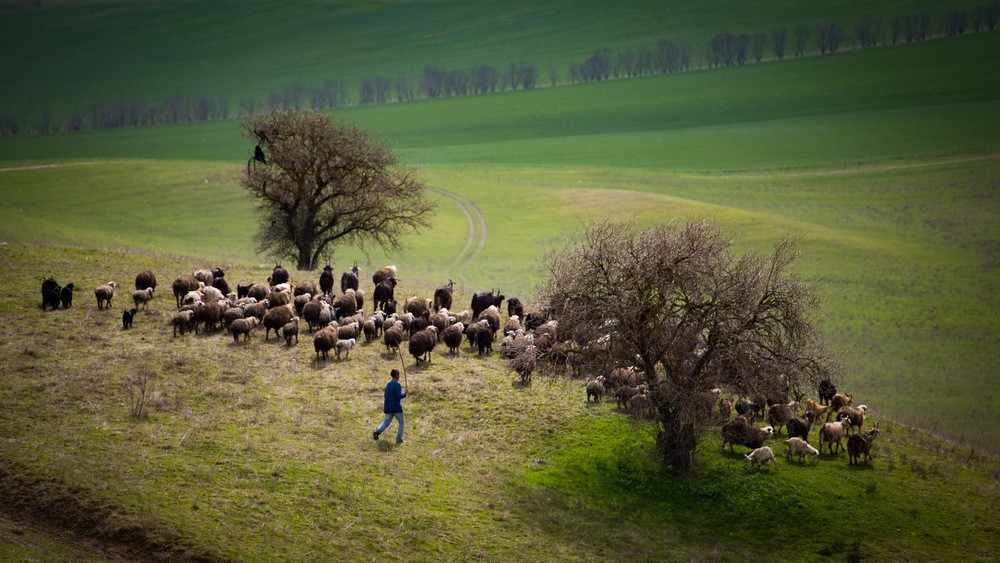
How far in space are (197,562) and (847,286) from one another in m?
44.5

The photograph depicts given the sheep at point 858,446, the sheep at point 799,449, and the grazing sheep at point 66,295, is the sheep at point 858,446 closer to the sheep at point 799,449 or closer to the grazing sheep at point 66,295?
the sheep at point 799,449

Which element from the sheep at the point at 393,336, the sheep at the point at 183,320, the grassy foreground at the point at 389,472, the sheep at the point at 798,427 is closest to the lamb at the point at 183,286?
the sheep at the point at 183,320

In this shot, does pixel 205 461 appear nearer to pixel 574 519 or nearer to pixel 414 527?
pixel 414 527

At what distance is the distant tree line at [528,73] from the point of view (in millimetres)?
155875

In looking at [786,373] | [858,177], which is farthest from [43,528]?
[858,177]

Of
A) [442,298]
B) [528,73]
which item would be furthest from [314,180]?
[528,73]

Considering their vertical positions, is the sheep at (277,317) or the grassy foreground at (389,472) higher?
the sheep at (277,317)

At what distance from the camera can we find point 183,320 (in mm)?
27719

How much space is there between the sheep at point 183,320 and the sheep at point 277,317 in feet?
7.03

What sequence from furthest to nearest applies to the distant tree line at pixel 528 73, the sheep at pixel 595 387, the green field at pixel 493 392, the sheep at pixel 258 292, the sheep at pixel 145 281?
1. the distant tree line at pixel 528 73
2. the sheep at pixel 258 292
3. the sheep at pixel 145 281
4. the sheep at pixel 595 387
5. the green field at pixel 493 392

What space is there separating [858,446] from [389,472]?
11997mm

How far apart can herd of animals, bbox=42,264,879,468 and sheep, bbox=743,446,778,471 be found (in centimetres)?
2

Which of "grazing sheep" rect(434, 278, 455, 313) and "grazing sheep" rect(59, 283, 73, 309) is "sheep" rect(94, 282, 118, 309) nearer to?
"grazing sheep" rect(59, 283, 73, 309)

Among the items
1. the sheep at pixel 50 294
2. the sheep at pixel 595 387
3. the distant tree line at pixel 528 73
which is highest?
the distant tree line at pixel 528 73
